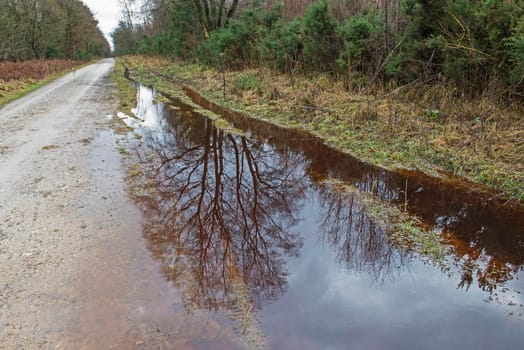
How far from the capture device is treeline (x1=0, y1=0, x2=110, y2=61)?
27.6 meters

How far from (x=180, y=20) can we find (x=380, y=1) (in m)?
19.6

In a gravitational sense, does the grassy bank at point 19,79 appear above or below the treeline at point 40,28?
below

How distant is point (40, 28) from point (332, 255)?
40.3 m

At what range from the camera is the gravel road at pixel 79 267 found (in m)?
3.12

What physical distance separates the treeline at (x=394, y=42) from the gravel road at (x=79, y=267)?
707 cm

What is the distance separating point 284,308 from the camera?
3438 mm

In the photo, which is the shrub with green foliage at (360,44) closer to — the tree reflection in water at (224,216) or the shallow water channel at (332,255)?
the tree reflection in water at (224,216)

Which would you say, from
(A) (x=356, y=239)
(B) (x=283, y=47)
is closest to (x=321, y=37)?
(B) (x=283, y=47)

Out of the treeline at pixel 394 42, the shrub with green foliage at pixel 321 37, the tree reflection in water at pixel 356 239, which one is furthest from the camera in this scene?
the shrub with green foliage at pixel 321 37

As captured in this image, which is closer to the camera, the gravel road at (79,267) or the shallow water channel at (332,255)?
the gravel road at (79,267)

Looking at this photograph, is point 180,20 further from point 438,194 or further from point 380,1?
point 438,194

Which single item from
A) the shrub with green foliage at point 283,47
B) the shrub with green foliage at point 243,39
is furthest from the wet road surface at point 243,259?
the shrub with green foliage at point 243,39

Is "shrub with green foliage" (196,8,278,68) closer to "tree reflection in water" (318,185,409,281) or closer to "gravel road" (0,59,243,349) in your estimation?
"gravel road" (0,59,243,349)

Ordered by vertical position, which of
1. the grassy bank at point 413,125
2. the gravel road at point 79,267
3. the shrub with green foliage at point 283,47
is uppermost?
the shrub with green foliage at point 283,47
